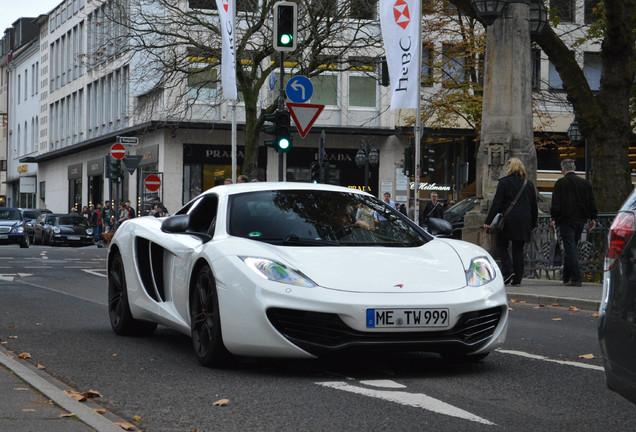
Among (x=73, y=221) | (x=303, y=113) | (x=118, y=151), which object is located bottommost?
(x=73, y=221)

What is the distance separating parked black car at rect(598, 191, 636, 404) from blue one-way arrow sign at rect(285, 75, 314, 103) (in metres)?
15.2

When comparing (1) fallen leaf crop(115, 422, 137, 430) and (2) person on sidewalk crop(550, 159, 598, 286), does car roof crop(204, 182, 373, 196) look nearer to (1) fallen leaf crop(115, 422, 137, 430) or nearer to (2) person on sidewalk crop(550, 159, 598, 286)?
(1) fallen leaf crop(115, 422, 137, 430)

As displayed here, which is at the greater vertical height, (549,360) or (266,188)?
(266,188)

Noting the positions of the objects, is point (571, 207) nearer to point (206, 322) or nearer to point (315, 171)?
point (206, 322)

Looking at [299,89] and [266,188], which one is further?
[299,89]

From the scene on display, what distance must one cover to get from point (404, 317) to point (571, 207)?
9.74 metres

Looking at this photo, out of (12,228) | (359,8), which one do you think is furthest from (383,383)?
(12,228)

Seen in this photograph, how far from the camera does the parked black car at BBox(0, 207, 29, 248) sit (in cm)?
4235

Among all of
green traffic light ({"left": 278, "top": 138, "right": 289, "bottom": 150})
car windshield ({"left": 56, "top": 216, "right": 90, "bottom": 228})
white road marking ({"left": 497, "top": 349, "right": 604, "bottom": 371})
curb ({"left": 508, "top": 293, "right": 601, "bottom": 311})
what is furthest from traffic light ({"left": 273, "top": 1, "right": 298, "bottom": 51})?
car windshield ({"left": 56, "top": 216, "right": 90, "bottom": 228})

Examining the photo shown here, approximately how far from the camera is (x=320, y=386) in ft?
23.5

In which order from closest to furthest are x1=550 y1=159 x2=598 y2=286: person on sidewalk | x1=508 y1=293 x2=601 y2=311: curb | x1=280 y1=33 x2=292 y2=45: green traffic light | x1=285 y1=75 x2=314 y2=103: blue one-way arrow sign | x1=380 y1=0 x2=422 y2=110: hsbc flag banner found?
x1=508 y1=293 x2=601 y2=311: curb, x1=550 y1=159 x2=598 y2=286: person on sidewalk, x1=280 y1=33 x2=292 y2=45: green traffic light, x1=285 y1=75 x2=314 y2=103: blue one-way arrow sign, x1=380 y1=0 x2=422 y2=110: hsbc flag banner

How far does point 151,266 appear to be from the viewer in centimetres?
952

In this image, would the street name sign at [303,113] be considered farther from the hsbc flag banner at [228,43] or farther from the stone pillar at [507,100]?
the hsbc flag banner at [228,43]

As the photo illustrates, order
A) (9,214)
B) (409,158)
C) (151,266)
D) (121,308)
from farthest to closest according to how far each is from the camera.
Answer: (9,214), (409,158), (121,308), (151,266)
